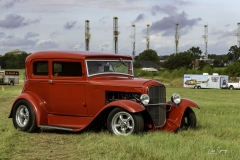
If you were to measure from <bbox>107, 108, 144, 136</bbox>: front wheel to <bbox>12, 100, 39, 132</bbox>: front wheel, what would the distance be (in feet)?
7.12

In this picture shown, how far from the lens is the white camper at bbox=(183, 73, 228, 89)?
6562 centimetres

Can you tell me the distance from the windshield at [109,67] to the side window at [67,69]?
0.27 metres

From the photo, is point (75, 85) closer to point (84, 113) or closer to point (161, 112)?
point (84, 113)

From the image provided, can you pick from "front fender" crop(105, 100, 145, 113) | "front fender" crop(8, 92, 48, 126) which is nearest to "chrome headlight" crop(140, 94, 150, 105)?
"front fender" crop(105, 100, 145, 113)

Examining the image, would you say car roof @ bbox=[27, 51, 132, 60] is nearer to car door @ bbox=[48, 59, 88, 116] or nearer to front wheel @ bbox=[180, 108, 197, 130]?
car door @ bbox=[48, 59, 88, 116]

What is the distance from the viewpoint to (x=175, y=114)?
943cm

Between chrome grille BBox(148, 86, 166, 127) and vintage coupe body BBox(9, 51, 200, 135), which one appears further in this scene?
chrome grille BBox(148, 86, 166, 127)

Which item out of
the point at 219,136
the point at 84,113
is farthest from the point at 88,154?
the point at 219,136

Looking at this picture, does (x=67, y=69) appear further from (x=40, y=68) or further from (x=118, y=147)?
(x=118, y=147)

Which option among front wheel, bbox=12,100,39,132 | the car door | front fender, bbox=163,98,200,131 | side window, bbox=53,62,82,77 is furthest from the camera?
front wheel, bbox=12,100,39,132

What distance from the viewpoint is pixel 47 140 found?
26.7 ft

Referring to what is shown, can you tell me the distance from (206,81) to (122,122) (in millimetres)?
60336

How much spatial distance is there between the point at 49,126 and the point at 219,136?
3915mm

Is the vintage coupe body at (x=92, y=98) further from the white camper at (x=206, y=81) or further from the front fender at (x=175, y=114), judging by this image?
the white camper at (x=206, y=81)
